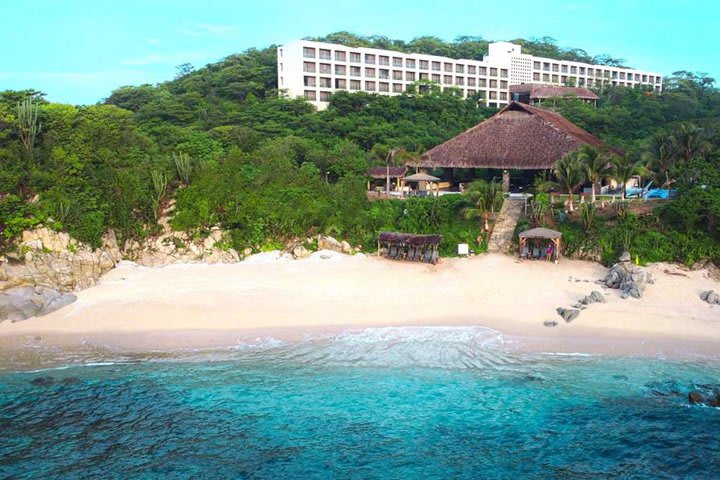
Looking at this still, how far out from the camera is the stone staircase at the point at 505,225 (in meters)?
26.6

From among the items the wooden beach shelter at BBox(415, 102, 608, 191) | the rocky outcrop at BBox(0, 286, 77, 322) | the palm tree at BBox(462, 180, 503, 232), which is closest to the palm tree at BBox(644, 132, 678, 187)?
the wooden beach shelter at BBox(415, 102, 608, 191)

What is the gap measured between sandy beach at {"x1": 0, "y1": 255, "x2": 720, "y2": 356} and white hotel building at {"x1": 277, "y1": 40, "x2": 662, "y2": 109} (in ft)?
137

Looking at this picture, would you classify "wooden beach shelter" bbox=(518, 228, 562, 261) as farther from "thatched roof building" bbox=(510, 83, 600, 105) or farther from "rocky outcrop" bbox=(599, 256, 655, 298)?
"thatched roof building" bbox=(510, 83, 600, 105)

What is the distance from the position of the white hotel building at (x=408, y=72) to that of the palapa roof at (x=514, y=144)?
3071 cm

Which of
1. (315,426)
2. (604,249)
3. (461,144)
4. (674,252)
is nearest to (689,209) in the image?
(674,252)

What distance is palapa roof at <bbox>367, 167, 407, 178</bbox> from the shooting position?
3500 cm

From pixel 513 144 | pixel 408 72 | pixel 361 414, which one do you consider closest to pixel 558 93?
pixel 408 72

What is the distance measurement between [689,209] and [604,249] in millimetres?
3750

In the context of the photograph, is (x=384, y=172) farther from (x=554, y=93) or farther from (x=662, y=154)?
(x=554, y=93)

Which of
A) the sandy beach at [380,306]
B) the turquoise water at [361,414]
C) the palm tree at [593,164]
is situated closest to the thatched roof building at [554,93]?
the palm tree at [593,164]

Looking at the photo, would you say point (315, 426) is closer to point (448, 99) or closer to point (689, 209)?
point (689, 209)

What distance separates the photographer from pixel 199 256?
26.4 m

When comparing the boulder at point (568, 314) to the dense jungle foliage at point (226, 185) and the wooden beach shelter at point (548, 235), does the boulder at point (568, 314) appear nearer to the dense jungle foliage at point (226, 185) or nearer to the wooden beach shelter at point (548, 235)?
the wooden beach shelter at point (548, 235)

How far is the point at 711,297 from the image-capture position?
67.2 ft
